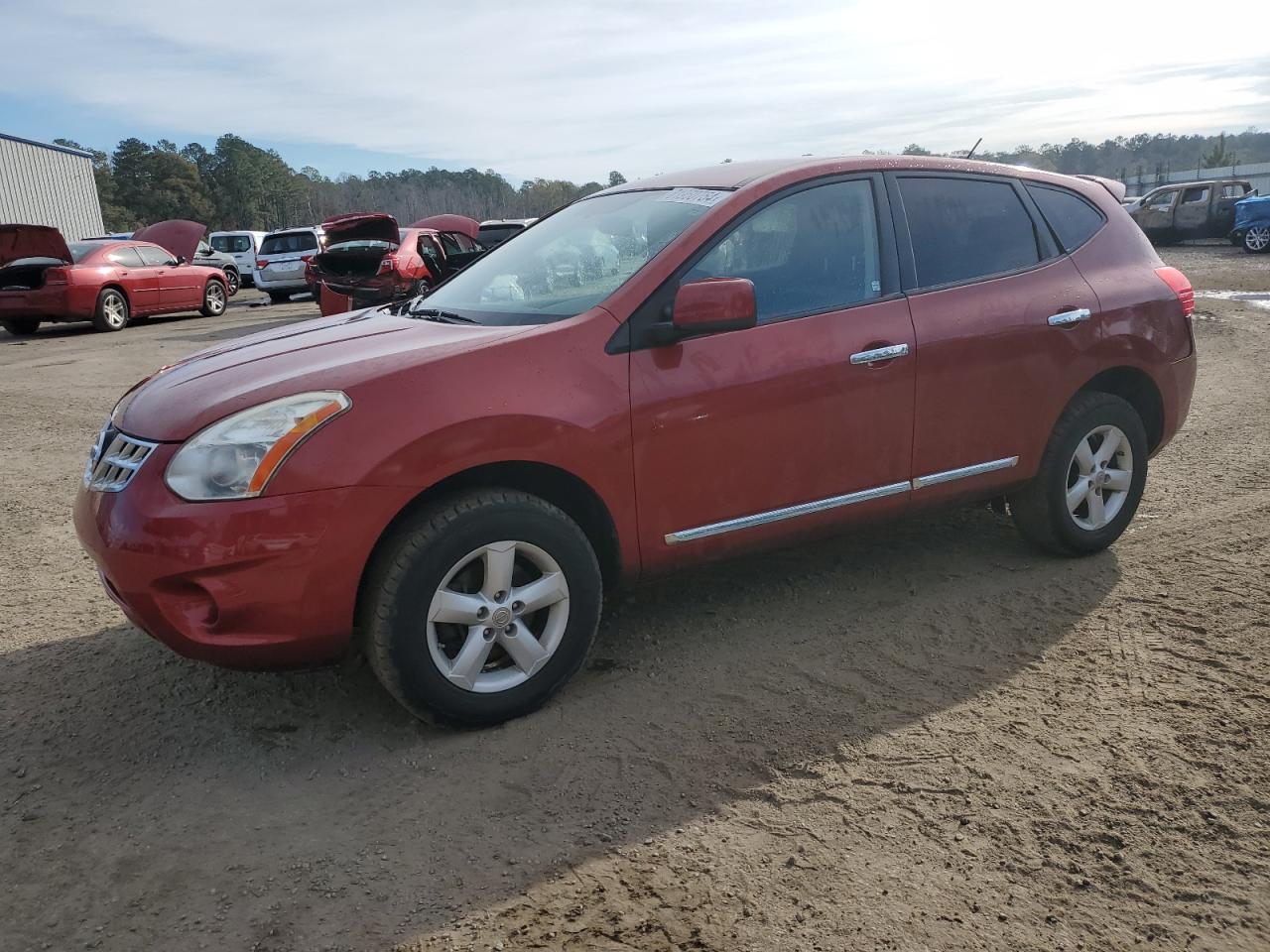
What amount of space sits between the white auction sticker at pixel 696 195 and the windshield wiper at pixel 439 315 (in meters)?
0.94

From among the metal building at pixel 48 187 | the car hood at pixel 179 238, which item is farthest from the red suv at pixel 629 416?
the metal building at pixel 48 187

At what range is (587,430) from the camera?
10.6 ft

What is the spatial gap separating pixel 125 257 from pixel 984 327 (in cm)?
1642

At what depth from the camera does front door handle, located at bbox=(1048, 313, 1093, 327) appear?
165 inches

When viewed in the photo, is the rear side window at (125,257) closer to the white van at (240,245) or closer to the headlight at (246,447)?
the white van at (240,245)

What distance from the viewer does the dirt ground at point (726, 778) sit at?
2.37 meters

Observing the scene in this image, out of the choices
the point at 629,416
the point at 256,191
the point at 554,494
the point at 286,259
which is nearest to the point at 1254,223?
the point at 286,259

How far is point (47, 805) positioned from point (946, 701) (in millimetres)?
2793

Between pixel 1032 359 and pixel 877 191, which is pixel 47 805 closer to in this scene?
pixel 877 191

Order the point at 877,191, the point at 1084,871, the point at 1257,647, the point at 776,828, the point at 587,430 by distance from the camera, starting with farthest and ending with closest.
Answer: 1. the point at 877,191
2. the point at 1257,647
3. the point at 587,430
4. the point at 776,828
5. the point at 1084,871

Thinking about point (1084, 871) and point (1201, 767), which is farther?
point (1201, 767)

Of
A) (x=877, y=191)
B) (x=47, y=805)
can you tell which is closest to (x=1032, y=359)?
(x=877, y=191)

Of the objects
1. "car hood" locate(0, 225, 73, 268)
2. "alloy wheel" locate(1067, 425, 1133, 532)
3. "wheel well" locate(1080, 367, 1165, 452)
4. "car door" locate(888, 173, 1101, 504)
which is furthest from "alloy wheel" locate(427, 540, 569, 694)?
"car hood" locate(0, 225, 73, 268)

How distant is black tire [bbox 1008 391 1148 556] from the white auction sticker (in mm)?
1817
